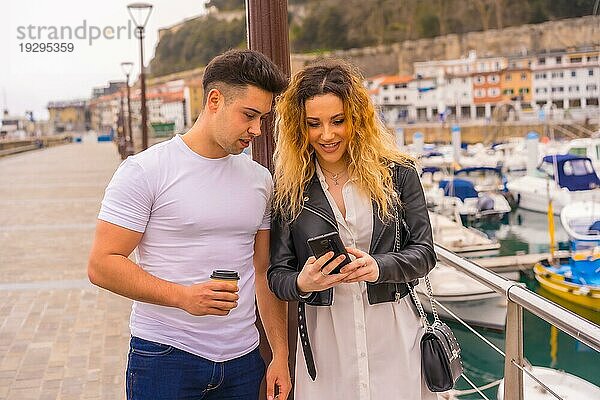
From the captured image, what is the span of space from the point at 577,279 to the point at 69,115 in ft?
27.4

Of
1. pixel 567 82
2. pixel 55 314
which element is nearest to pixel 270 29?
pixel 55 314

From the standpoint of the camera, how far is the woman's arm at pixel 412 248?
1545 millimetres

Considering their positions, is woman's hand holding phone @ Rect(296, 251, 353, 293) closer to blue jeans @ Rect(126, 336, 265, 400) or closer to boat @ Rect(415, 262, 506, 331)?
blue jeans @ Rect(126, 336, 265, 400)

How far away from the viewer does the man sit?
4.91 feet

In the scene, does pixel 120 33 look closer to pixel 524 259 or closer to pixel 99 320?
pixel 99 320

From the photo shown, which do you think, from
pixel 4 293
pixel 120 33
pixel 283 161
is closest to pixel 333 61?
pixel 283 161

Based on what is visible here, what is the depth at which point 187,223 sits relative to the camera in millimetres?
1531

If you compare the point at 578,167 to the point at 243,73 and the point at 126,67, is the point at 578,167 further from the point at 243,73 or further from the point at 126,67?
the point at 243,73

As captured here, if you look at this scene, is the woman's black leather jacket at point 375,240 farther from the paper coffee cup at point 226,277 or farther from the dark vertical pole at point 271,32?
the dark vertical pole at point 271,32

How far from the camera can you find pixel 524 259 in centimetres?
1412

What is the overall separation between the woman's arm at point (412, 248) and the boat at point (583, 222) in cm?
1308

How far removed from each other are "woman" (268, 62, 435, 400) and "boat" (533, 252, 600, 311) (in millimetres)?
10718

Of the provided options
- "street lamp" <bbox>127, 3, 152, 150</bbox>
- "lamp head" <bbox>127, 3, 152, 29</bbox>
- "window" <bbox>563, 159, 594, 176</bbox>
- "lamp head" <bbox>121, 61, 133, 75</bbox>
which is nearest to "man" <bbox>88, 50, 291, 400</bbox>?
"street lamp" <bbox>127, 3, 152, 150</bbox>

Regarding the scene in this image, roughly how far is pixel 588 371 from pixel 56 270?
653 cm
